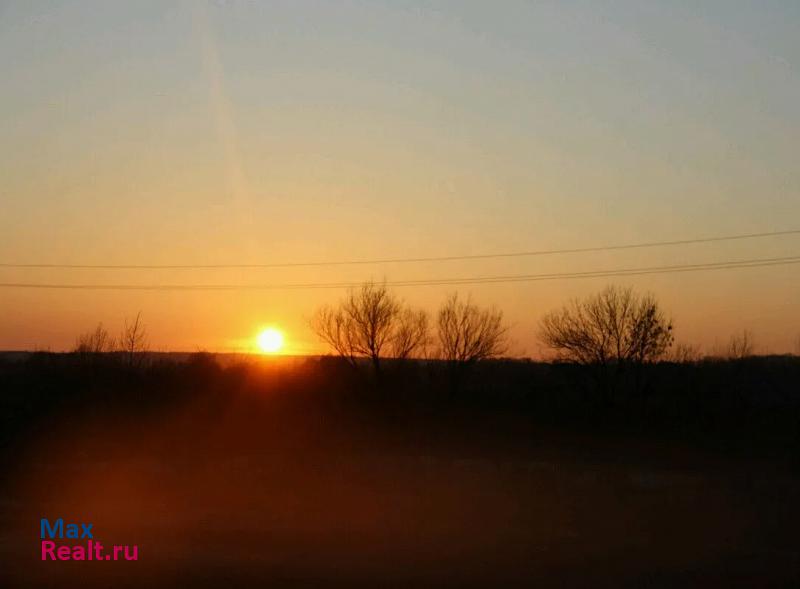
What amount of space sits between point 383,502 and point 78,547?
706 centimetres

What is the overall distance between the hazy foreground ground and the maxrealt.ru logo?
0.93 feet

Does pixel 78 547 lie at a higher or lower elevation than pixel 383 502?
lower

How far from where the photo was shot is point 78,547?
47.1 ft

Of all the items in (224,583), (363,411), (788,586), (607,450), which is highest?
(363,411)

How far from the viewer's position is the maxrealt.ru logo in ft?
45.1

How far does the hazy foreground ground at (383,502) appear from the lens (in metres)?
13.5

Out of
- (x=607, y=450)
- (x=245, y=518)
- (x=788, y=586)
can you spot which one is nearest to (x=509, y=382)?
(x=607, y=450)

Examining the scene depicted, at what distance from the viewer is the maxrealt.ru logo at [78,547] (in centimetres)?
1373

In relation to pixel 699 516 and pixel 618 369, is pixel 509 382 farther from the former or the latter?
pixel 699 516

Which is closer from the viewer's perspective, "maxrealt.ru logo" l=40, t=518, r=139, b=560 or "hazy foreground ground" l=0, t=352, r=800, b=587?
"hazy foreground ground" l=0, t=352, r=800, b=587

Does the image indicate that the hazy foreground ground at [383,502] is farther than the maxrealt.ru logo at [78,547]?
No

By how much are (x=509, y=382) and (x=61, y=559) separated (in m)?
44.4

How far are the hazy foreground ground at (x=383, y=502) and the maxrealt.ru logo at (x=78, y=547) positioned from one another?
11.1 inches

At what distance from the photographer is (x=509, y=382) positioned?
2216 inches
